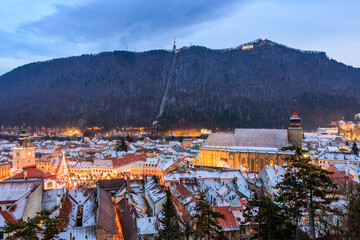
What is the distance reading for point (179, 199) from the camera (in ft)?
98.9

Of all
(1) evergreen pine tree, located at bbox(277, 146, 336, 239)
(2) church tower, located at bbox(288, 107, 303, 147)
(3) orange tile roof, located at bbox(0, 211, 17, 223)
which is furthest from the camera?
(2) church tower, located at bbox(288, 107, 303, 147)

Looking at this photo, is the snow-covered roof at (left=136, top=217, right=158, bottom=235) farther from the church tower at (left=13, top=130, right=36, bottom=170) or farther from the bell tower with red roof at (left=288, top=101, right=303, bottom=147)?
the bell tower with red roof at (left=288, top=101, right=303, bottom=147)

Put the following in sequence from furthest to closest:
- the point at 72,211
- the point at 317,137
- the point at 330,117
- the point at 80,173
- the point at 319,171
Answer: the point at 330,117 < the point at 317,137 < the point at 80,173 < the point at 72,211 < the point at 319,171

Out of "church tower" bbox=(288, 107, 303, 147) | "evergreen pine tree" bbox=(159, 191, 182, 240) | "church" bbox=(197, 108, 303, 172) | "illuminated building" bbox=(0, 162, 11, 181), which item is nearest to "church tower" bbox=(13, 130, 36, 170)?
"illuminated building" bbox=(0, 162, 11, 181)

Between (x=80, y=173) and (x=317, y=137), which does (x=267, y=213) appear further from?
(x=317, y=137)

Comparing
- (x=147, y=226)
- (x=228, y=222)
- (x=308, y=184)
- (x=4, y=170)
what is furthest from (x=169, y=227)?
(x=4, y=170)

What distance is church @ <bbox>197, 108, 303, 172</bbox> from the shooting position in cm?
5491

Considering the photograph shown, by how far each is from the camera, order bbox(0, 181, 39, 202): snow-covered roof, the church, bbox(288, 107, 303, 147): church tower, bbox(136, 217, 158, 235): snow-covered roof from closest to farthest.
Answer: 1. bbox(0, 181, 39, 202): snow-covered roof
2. bbox(136, 217, 158, 235): snow-covered roof
3. the church
4. bbox(288, 107, 303, 147): church tower

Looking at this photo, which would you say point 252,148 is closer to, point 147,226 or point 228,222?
point 228,222

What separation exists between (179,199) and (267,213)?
14.8 metres

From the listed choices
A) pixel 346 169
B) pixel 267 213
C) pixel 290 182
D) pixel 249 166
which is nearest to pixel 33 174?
pixel 267 213

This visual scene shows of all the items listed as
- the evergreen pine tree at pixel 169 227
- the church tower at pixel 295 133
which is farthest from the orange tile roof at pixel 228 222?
the church tower at pixel 295 133

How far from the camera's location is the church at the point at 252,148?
5491 cm

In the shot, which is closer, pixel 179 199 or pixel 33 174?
pixel 179 199
